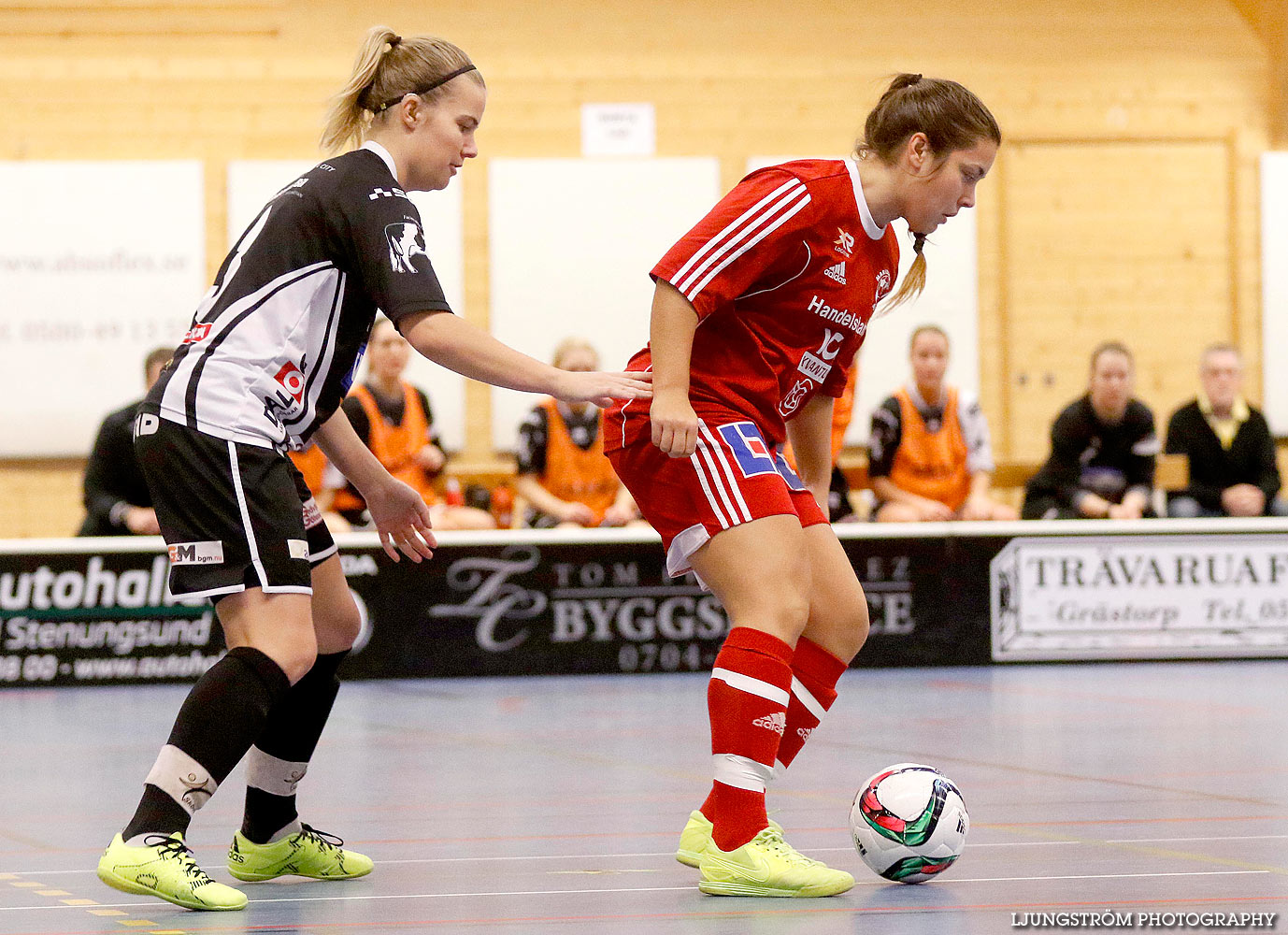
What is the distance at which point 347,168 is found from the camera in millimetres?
2902

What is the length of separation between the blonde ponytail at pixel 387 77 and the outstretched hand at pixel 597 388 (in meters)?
0.60

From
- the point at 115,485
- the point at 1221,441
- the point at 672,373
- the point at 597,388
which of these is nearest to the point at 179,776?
the point at 597,388

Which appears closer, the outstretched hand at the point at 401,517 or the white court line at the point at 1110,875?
the white court line at the point at 1110,875

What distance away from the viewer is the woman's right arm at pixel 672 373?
9.41ft

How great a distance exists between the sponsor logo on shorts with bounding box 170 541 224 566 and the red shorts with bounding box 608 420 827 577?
2.45 feet

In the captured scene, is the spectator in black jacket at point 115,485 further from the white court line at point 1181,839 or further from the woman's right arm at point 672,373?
the white court line at point 1181,839

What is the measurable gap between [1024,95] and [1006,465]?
94.1 inches

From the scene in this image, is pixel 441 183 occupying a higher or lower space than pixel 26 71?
lower

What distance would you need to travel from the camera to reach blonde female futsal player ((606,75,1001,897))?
290cm

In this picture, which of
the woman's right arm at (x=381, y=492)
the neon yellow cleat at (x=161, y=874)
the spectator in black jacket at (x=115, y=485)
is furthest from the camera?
the spectator in black jacket at (x=115, y=485)

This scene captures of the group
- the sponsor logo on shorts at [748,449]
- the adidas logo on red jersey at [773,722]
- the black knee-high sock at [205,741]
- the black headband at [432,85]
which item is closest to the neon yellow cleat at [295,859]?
the black knee-high sock at [205,741]

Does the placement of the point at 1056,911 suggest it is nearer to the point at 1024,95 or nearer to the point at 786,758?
the point at 786,758

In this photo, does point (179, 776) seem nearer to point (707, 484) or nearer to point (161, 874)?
point (161, 874)

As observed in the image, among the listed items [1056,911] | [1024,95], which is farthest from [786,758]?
[1024,95]
